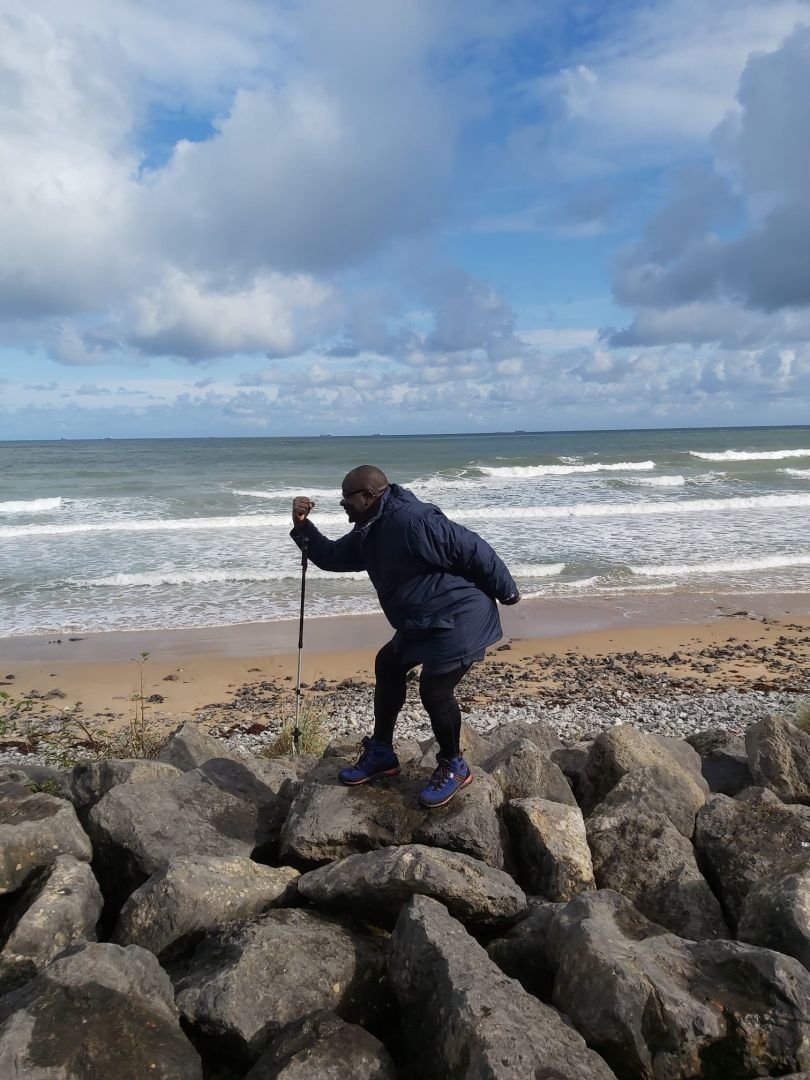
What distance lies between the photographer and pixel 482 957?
10.6 feet

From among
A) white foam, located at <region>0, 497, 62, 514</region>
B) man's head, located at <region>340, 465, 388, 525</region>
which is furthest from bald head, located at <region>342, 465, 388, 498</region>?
white foam, located at <region>0, 497, 62, 514</region>

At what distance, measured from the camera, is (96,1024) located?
2.84 m

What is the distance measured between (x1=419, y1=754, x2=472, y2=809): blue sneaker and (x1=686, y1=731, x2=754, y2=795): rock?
2191 millimetres

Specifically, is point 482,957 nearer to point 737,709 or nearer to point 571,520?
point 737,709

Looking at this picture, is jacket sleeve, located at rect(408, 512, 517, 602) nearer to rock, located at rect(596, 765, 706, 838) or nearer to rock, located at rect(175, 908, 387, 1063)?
rock, located at rect(596, 765, 706, 838)

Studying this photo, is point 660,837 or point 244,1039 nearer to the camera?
point 244,1039

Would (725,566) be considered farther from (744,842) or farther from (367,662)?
(744,842)

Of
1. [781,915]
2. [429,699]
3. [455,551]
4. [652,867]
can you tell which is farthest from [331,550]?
[781,915]

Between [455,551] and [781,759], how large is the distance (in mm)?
2959

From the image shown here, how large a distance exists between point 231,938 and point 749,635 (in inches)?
426

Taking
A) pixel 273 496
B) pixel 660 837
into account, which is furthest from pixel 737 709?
pixel 273 496

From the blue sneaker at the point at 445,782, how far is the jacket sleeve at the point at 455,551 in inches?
38.5

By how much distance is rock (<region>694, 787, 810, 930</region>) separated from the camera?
13.9 ft

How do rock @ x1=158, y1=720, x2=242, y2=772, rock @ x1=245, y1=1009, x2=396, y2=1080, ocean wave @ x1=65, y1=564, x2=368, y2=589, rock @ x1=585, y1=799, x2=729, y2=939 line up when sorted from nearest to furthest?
rock @ x1=245, y1=1009, x2=396, y2=1080 < rock @ x1=585, y1=799, x2=729, y2=939 < rock @ x1=158, y1=720, x2=242, y2=772 < ocean wave @ x1=65, y1=564, x2=368, y2=589
